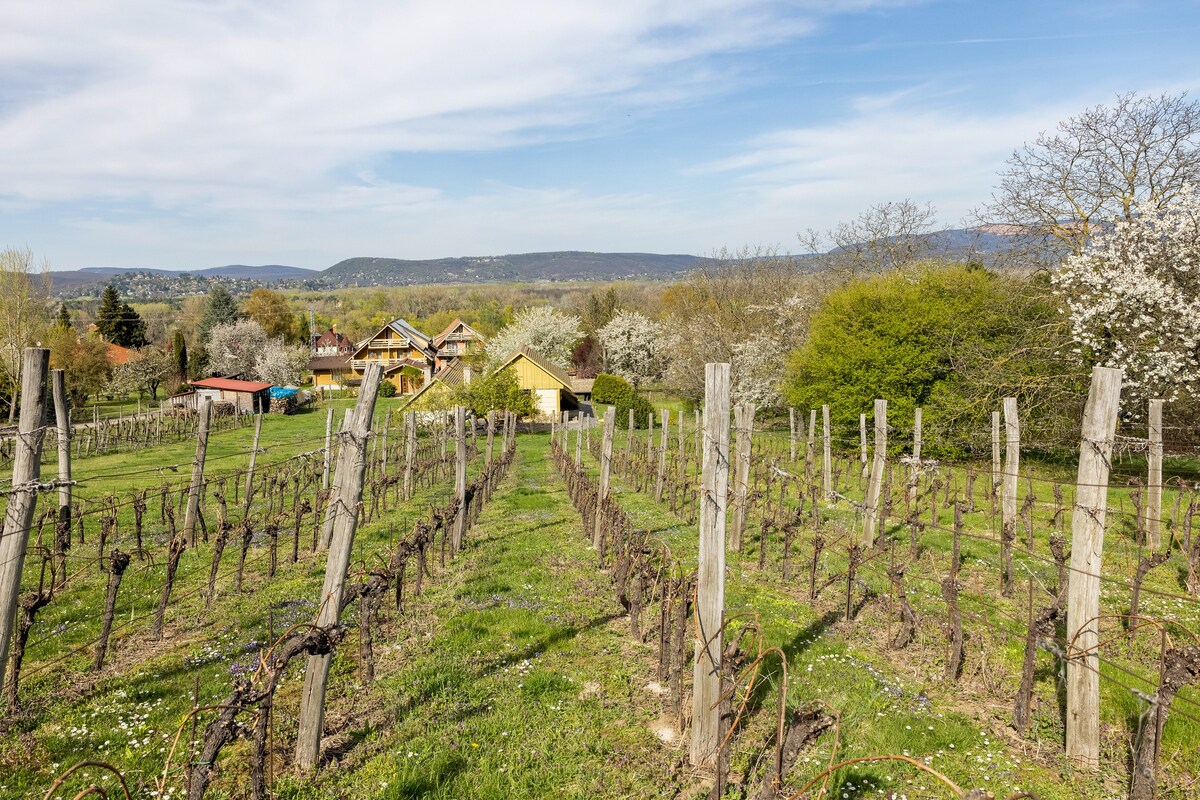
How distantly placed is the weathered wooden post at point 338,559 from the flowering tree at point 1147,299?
19.1 meters

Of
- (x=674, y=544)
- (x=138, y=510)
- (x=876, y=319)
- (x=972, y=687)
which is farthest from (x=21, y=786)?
(x=876, y=319)

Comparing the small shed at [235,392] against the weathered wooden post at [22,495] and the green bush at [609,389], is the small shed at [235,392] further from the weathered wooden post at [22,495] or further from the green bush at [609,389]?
the weathered wooden post at [22,495]

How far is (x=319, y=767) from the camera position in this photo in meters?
4.91

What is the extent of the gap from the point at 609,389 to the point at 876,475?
37.3 metres

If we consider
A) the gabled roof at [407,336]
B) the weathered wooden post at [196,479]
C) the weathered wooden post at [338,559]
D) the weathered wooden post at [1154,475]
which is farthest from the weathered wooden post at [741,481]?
the gabled roof at [407,336]

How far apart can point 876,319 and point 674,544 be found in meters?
17.2

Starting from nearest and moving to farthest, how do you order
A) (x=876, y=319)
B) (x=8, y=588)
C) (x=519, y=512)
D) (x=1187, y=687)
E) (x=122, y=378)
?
(x=8, y=588) < (x=1187, y=687) < (x=519, y=512) < (x=876, y=319) < (x=122, y=378)

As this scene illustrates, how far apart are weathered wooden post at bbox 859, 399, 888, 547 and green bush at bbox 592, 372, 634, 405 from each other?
36.3 metres

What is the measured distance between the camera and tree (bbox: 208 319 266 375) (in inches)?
2608

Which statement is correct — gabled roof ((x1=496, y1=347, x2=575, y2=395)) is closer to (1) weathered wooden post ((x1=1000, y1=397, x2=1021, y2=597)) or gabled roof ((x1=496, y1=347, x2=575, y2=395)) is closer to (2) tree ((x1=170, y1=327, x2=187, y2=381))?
(2) tree ((x1=170, y1=327, x2=187, y2=381))

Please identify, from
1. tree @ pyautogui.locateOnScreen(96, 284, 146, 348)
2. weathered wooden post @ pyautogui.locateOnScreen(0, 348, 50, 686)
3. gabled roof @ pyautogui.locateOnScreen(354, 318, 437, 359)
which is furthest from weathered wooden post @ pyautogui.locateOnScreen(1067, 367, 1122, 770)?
tree @ pyautogui.locateOnScreen(96, 284, 146, 348)

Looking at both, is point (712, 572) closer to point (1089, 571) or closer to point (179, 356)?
point (1089, 571)

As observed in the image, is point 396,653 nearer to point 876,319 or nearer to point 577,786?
point 577,786

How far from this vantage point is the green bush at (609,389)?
47875 mm
